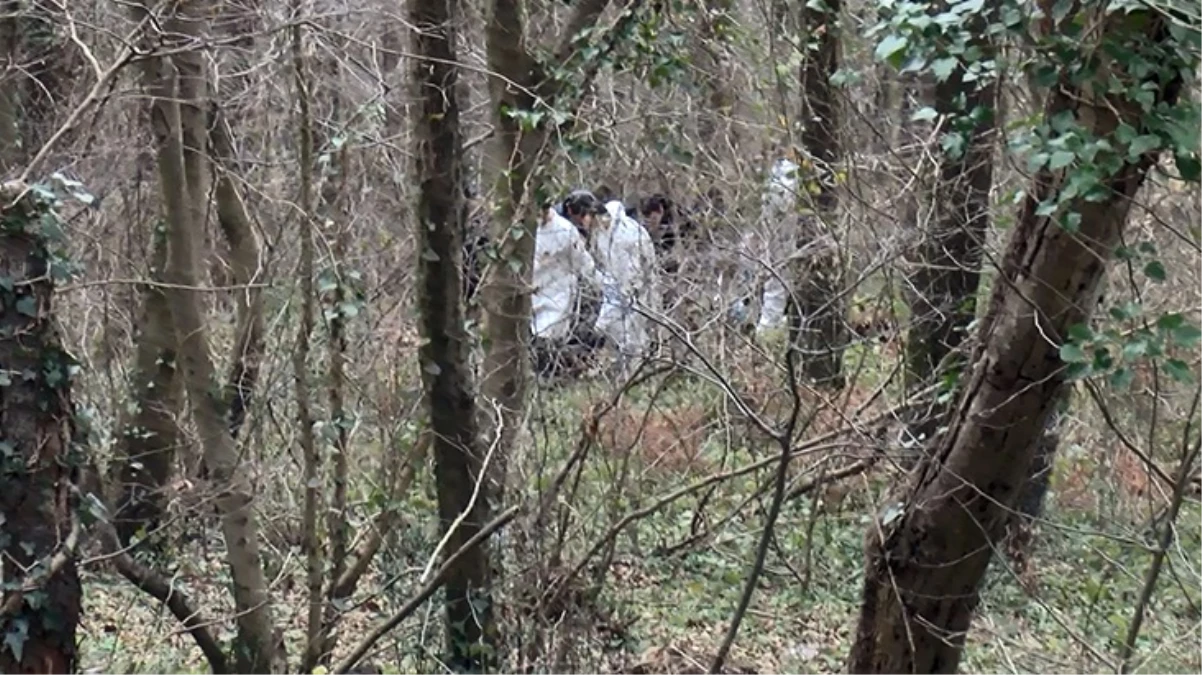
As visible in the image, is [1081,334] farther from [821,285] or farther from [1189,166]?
[821,285]

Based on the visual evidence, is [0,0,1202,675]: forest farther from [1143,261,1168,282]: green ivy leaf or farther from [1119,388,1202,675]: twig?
[1143,261,1168,282]: green ivy leaf

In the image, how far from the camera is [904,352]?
6859 millimetres

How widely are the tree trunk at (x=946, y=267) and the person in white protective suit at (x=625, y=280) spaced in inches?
51.2

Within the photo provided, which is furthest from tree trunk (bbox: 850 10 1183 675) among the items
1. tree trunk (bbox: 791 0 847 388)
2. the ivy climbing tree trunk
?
the ivy climbing tree trunk

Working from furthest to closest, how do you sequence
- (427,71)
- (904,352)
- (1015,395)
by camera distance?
(904,352) < (427,71) < (1015,395)

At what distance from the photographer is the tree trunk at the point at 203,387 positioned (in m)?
6.59

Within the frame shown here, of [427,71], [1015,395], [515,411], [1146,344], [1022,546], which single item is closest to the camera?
[1146,344]

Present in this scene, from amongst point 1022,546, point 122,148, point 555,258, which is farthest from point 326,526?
point 1022,546

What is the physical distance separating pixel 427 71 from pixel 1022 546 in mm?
4303

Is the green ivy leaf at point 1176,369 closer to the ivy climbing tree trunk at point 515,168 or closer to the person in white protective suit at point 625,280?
the person in white protective suit at point 625,280

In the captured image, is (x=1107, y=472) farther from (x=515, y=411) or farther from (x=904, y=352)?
(x=515, y=411)

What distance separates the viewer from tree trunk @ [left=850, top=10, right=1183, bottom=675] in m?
4.11

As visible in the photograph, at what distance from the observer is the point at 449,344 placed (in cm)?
618

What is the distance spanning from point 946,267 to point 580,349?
183 cm
